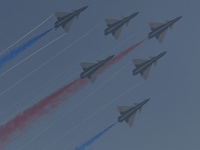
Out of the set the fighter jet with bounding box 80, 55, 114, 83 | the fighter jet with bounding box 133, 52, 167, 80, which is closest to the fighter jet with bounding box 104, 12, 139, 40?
the fighter jet with bounding box 80, 55, 114, 83

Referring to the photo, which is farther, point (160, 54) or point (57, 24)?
point (160, 54)

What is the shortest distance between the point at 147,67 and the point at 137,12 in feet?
34.5

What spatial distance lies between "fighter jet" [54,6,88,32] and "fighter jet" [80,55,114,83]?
291 inches

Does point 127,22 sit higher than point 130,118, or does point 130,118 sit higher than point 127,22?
point 127,22

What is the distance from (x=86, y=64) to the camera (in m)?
79.7

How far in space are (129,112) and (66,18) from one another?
822 inches

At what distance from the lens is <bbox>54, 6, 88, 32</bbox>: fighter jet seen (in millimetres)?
78250

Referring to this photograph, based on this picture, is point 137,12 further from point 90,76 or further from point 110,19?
point 90,76

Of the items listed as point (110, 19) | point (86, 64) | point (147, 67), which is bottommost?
point (147, 67)

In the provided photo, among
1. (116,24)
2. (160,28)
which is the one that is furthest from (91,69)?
(160,28)

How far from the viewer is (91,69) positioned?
79.6 metres

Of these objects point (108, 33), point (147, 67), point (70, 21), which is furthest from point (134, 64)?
point (70, 21)

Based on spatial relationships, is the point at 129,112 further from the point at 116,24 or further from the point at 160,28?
the point at 160,28

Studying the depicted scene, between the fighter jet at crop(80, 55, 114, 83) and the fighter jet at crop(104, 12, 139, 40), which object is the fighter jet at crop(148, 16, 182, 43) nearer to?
the fighter jet at crop(104, 12, 139, 40)
